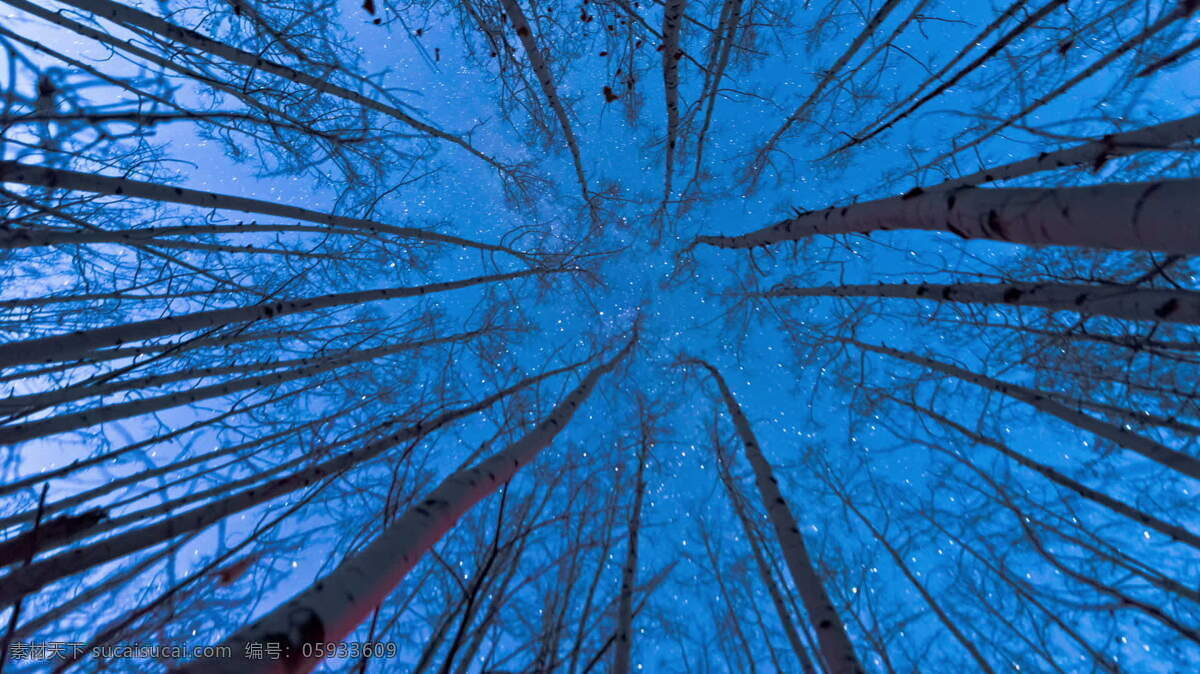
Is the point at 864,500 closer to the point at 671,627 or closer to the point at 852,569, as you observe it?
the point at 852,569

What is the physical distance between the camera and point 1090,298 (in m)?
1.95

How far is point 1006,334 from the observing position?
4.11 meters

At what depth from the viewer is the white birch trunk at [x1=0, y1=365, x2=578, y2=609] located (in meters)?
1.48

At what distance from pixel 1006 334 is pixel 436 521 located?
5.16 meters

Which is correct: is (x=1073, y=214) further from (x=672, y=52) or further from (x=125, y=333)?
(x=125, y=333)

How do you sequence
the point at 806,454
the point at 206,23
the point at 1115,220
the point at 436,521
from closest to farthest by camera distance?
the point at 1115,220 → the point at 436,521 → the point at 206,23 → the point at 806,454

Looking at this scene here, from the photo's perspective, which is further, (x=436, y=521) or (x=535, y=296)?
(x=535, y=296)

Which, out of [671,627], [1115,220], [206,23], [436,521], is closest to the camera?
[1115,220]

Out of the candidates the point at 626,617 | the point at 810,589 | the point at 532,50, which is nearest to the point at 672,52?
the point at 532,50

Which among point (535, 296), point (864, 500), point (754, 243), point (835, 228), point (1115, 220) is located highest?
point (535, 296)

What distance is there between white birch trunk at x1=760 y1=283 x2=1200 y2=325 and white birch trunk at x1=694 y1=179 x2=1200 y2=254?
0.82m

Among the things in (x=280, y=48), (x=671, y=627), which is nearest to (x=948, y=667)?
(x=671, y=627)

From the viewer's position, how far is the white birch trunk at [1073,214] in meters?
1.12

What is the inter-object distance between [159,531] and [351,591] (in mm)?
1409
